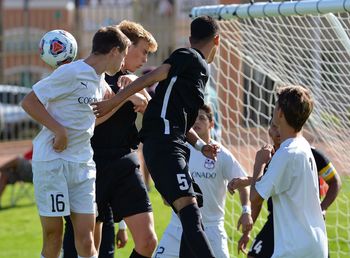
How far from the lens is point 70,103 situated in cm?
690

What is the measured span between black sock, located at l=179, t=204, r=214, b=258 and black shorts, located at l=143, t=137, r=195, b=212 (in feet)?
0.41

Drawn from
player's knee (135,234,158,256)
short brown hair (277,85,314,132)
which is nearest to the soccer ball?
player's knee (135,234,158,256)

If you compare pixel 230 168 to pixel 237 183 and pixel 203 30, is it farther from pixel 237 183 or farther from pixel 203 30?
pixel 203 30

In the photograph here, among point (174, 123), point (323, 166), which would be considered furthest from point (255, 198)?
point (323, 166)

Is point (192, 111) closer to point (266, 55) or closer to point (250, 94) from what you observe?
point (266, 55)

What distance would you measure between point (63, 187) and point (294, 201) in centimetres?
185

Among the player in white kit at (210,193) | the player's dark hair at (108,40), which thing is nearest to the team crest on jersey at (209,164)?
the player in white kit at (210,193)

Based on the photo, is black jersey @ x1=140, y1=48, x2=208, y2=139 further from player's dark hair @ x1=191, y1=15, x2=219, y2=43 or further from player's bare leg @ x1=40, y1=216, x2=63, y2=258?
player's bare leg @ x1=40, y1=216, x2=63, y2=258

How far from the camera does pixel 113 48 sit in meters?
6.96

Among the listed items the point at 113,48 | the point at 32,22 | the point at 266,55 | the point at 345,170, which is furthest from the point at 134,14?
the point at 113,48

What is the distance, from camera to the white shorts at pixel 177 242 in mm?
7414

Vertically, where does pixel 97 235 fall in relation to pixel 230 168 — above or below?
below

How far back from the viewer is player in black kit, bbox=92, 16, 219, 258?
Answer: 6547 mm

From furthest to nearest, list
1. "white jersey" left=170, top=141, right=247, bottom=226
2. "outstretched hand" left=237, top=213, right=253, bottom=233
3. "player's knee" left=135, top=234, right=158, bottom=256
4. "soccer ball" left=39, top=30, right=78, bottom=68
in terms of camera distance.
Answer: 1. "white jersey" left=170, top=141, right=247, bottom=226
2. "player's knee" left=135, top=234, right=158, bottom=256
3. "soccer ball" left=39, top=30, right=78, bottom=68
4. "outstretched hand" left=237, top=213, right=253, bottom=233
